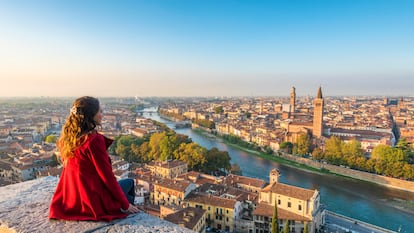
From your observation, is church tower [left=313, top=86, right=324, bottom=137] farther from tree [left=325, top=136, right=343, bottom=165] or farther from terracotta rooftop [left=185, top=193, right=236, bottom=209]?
terracotta rooftop [left=185, top=193, right=236, bottom=209]

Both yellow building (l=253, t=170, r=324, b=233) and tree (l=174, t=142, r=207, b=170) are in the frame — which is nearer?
yellow building (l=253, t=170, r=324, b=233)

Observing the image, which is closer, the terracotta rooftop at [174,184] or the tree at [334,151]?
the terracotta rooftop at [174,184]

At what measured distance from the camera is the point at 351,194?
13.0m

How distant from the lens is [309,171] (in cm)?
1691

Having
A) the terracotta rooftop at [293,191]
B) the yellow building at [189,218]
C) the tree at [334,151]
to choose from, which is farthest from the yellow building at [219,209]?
the tree at [334,151]

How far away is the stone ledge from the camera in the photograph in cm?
116

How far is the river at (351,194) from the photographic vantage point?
10547 millimetres

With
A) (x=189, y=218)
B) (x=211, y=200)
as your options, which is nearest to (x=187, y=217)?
(x=189, y=218)

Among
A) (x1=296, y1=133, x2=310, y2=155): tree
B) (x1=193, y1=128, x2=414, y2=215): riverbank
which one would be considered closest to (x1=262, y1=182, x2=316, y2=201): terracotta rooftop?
(x1=193, y1=128, x2=414, y2=215): riverbank

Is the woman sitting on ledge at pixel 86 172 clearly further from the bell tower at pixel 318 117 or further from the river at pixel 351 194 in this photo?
the bell tower at pixel 318 117

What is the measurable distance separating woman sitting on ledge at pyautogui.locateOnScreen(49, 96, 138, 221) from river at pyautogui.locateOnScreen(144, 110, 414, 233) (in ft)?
36.7

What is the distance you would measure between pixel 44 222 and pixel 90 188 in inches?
9.1

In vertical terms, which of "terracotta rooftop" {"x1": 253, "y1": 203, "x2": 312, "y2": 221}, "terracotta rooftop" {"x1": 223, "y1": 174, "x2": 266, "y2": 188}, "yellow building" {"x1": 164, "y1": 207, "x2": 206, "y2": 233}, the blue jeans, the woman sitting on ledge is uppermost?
the woman sitting on ledge

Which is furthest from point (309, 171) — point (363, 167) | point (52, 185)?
point (52, 185)
